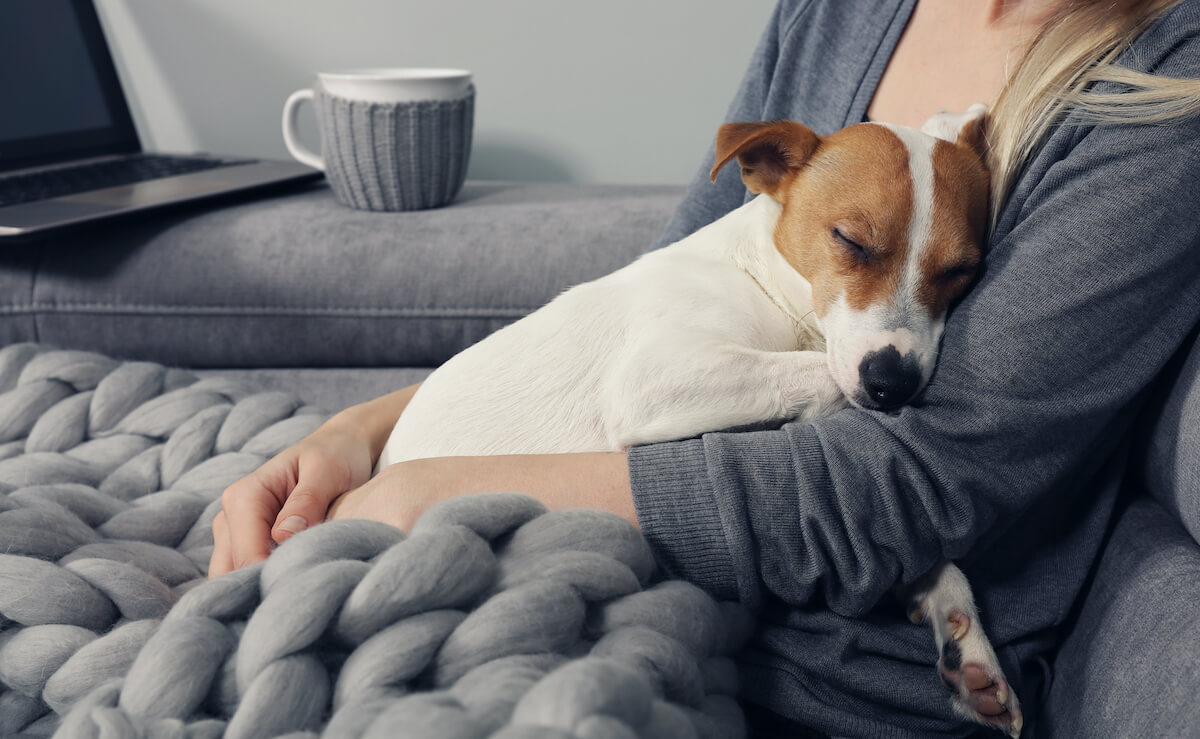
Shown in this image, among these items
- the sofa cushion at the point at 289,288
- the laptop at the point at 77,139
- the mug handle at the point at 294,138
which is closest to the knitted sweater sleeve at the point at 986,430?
the sofa cushion at the point at 289,288

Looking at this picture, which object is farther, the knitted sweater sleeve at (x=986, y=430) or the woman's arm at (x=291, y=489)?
the woman's arm at (x=291, y=489)

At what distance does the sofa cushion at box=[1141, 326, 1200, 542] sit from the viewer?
2.38 feet

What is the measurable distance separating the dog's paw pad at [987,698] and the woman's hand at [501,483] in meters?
0.31

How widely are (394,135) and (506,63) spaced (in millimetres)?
532

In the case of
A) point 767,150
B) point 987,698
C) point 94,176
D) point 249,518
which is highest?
point 767,150

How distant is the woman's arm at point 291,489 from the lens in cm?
82

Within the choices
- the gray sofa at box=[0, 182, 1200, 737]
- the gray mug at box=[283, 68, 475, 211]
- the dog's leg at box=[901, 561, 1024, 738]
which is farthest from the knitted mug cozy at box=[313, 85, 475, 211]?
the dog's leg at box=[901, 561, 1024, 738]

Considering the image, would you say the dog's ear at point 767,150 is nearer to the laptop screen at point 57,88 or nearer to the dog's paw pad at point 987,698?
the dog's paw pad at point 987,698

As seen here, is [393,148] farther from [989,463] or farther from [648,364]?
[989,463]

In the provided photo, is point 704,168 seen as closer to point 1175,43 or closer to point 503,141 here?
point 1175,43

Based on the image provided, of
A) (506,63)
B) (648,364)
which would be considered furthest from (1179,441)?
(506,63)

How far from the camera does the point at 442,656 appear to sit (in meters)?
0.56

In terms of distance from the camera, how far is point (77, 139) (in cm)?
197

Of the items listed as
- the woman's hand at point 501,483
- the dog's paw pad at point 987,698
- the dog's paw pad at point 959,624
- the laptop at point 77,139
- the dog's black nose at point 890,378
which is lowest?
the dog's paw pad at point 987,698
